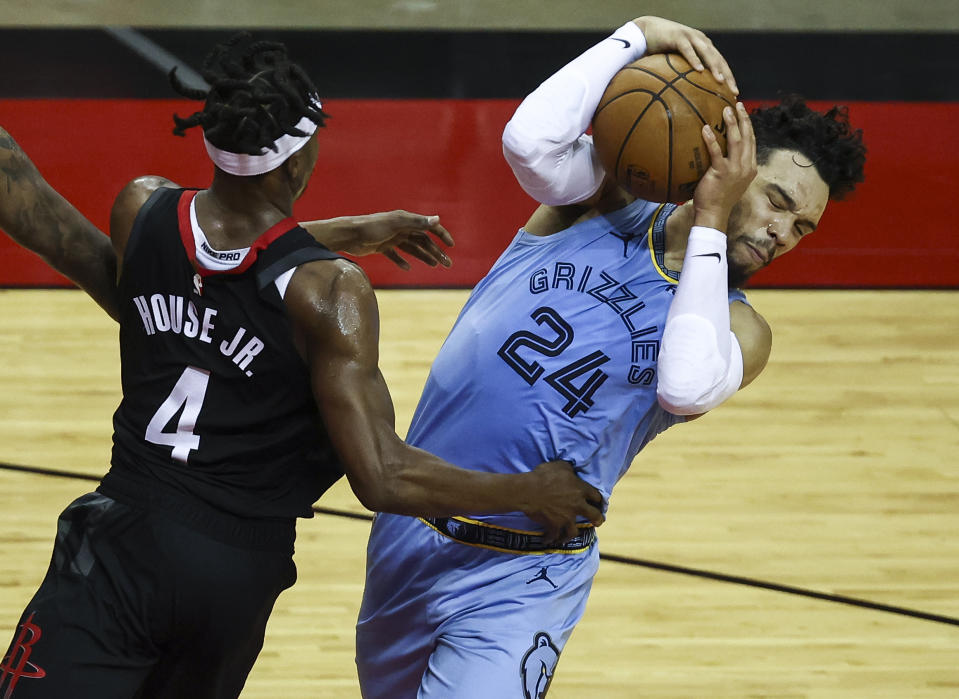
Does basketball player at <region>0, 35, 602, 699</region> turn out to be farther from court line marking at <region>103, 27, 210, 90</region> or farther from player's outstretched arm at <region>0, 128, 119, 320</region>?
court line marking at <region>103, 27, 210, 90</region>

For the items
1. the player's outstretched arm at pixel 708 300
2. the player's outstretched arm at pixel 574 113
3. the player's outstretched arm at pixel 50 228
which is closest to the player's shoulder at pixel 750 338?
the player's outstretched arm at pixel 708 300

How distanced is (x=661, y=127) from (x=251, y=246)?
2.80 feet

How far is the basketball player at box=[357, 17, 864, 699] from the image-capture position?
2525 millimetres

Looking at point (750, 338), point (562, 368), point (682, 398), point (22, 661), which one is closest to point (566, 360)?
point (562, 368)

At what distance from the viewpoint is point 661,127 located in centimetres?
246

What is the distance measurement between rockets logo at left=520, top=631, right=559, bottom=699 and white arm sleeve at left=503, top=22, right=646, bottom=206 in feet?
3.09

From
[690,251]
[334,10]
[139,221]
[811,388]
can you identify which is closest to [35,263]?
[334,10]

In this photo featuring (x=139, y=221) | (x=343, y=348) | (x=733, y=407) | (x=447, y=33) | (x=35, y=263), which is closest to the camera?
(x=343, y=348)

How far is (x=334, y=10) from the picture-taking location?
8.99 metres

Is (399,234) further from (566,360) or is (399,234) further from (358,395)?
(358,395)

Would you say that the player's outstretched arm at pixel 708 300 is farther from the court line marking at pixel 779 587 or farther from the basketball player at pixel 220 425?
the court line marking at pixel 779 587

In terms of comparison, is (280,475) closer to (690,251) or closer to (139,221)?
(139,221)

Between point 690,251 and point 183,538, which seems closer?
point 183,538

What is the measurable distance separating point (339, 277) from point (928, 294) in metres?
5.29
